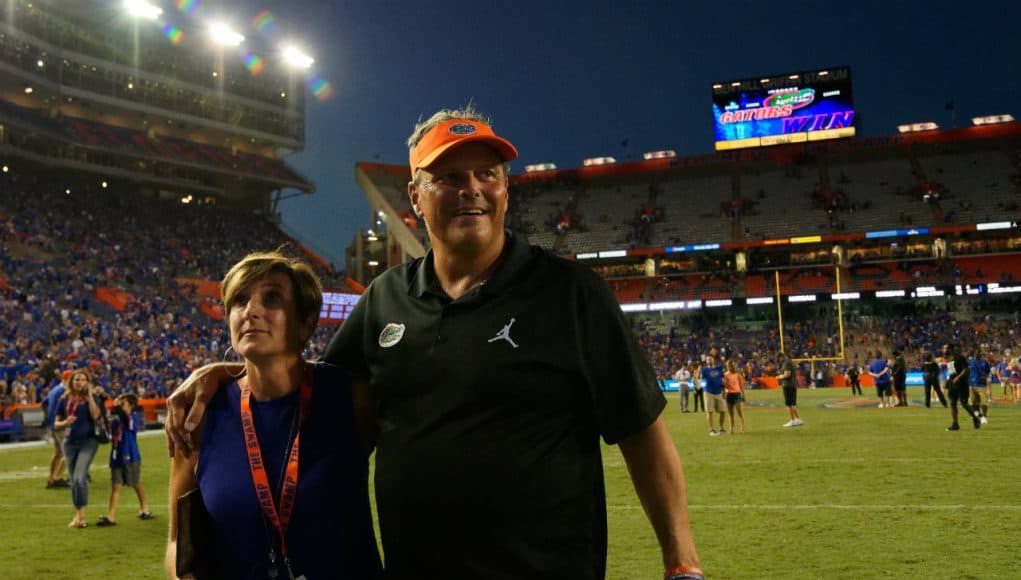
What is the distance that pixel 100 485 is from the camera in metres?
15.4

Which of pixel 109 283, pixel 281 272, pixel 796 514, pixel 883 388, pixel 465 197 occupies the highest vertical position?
pixel 109 283

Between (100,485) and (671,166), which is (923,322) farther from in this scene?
(100,485)

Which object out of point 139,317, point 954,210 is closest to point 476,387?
point 139,317

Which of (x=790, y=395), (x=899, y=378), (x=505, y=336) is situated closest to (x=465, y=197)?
(x=505, y=336)

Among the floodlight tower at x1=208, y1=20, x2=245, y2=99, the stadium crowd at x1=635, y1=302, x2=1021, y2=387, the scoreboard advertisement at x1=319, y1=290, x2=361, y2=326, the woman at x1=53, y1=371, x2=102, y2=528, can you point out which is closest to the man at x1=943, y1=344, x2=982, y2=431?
the woman at x1=53, y1=371, x2=102, y2=528

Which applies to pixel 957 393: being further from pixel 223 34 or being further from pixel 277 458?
pixel 223 34

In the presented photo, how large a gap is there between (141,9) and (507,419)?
59181mm

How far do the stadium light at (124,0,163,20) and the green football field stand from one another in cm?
4319

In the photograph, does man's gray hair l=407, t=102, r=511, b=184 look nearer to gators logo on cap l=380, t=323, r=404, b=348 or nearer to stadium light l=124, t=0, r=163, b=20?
gators logo on cap l=380, t=323, r=404, b=348

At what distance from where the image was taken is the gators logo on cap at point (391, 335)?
267 centimetres

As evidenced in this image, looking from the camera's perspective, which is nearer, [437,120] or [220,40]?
[437,120]

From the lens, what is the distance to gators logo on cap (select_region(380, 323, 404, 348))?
267 cm

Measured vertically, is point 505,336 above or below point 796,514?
above

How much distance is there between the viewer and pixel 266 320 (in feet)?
9.24
